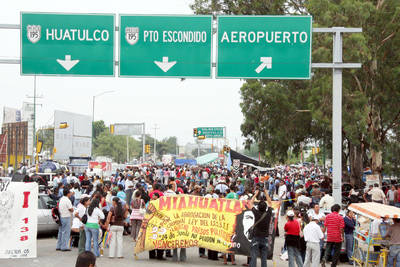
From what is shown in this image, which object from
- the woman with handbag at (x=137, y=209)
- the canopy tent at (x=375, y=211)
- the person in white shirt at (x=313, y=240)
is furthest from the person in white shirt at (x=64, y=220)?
the canopy tent at (x=375, y=211)

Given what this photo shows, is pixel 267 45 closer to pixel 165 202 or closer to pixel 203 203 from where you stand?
pixel 203 203

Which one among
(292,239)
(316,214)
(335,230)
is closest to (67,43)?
(316,214)

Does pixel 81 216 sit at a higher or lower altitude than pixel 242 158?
lower

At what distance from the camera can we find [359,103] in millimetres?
27062

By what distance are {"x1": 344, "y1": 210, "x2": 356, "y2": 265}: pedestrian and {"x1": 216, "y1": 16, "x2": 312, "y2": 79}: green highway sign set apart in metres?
4.09

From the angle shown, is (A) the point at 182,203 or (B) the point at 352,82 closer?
(A) the point at 182,203

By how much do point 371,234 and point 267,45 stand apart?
5.96m

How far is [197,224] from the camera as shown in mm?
14000

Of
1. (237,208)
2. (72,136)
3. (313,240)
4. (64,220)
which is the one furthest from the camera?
(72,136)

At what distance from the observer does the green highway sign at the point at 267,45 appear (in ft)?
53.2

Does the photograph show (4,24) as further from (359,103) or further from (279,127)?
(279,127)

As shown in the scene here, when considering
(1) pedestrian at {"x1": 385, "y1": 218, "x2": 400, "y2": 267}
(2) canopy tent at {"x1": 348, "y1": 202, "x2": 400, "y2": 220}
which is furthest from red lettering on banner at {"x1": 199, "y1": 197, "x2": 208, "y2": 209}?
(1) pedestrian at {"x1": 385, "y1": 218, "x2": 400, "y2": 267}

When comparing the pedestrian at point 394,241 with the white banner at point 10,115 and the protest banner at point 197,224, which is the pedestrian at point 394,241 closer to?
the protest banner at point 197,224

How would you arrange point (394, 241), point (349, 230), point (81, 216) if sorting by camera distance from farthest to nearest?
point (81, 216) → point (349, 230) → point (394, 241)
